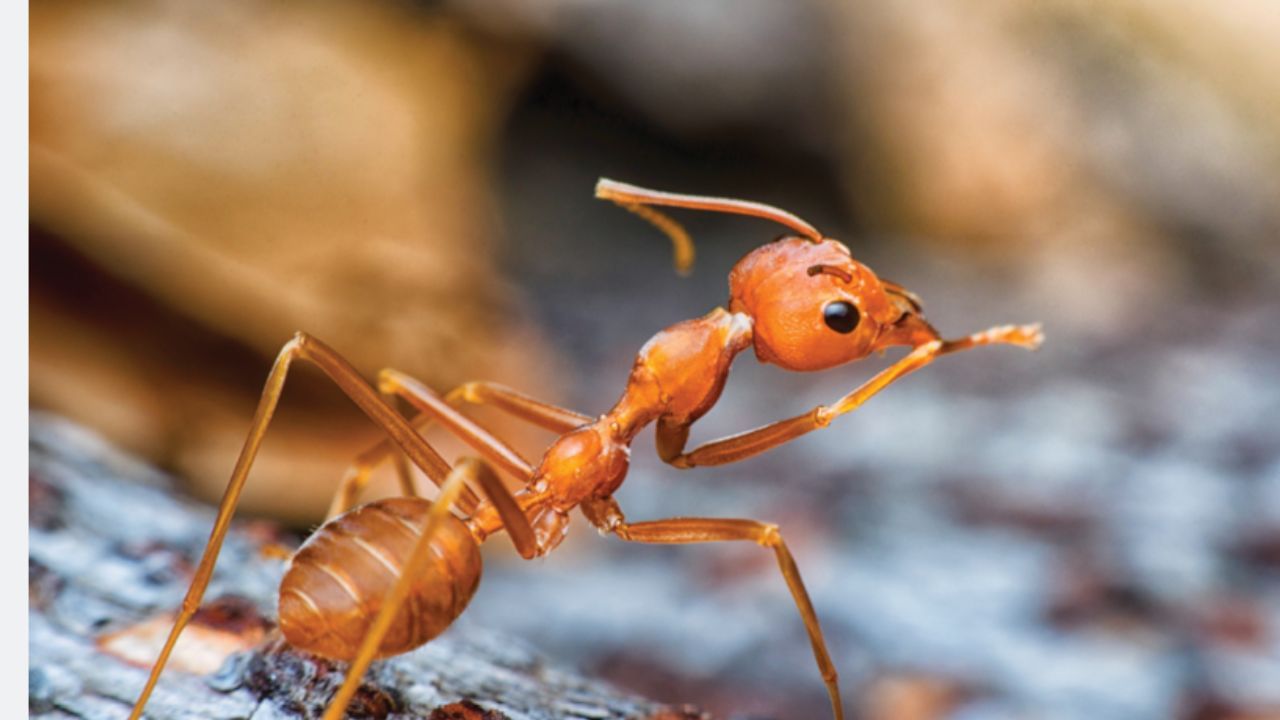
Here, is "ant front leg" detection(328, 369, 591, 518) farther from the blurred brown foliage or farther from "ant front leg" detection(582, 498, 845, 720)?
the blurred brown foliage

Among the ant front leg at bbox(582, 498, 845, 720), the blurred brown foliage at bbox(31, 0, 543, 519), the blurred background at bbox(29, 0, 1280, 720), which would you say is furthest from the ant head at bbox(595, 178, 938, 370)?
the blurred brown foliage at bbox(31, 0, 543, 519)

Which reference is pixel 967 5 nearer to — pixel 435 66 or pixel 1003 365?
pixel 1003 365

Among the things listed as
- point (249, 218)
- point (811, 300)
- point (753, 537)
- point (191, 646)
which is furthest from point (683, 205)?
point (249, 218)

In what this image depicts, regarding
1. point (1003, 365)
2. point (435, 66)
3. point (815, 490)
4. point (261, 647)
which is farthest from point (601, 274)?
point (261, 647)

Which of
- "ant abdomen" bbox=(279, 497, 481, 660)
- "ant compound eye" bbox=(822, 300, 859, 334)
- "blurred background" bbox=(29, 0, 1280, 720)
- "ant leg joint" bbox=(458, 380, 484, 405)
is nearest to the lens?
"ant abdomen" bbox=(279, 497, 481, 660)

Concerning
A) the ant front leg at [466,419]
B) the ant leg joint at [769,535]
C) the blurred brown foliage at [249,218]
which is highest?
the blurred brown foliage at [249,218]

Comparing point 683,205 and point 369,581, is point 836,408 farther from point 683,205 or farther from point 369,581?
point 369,581

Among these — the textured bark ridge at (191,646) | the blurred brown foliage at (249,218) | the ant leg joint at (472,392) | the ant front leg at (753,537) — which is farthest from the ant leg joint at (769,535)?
the blurred brown foliage at (249,218)

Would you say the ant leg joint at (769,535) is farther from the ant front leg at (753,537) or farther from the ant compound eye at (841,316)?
the ant compound eye at (841,316)
